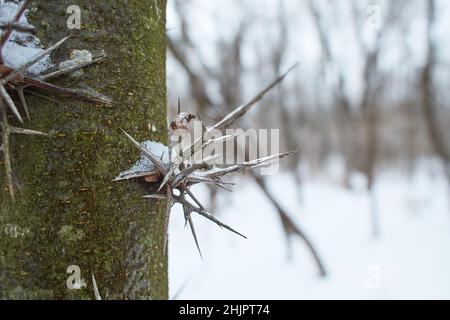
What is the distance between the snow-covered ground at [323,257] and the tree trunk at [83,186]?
2.02 feet

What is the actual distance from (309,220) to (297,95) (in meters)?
12.8

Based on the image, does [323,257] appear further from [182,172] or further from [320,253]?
[182,172]

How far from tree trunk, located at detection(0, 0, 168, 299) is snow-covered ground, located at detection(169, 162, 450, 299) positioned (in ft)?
2.02

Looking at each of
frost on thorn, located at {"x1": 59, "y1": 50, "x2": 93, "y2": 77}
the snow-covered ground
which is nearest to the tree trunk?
frost on thorn, located at {"x1": 59, "y1": 50, "x2": 93, "y2": 77}

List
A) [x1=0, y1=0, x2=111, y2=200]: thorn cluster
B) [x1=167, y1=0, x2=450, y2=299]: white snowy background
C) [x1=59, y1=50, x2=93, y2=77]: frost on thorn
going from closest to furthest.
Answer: [x1=0, y1=0, x2=111, y2=200]: thorn cluster, [x1=59, y1=50, x2=93, y2=77]: frost on thorn, [x1=167, y1=0, x2=450, y2=299]: white snowy background

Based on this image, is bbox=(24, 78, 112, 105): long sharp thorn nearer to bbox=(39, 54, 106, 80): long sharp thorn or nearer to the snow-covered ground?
bbox=(39, 54, 106, 80): long sharp thorn

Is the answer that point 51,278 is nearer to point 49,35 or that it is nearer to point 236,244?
point 49,35

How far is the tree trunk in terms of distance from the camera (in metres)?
0.65

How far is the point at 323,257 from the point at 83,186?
457cm

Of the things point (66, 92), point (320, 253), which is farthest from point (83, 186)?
point (320, 253)

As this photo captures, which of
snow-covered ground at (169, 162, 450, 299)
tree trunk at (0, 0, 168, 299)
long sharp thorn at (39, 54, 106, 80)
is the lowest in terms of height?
snow-covered ground at (169, 162, 450, 299)

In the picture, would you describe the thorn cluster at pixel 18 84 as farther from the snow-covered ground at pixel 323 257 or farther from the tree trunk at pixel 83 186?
the snow-covered ground at pixel 323 257

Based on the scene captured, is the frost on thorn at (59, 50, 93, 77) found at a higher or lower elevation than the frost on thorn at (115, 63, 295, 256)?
higher
